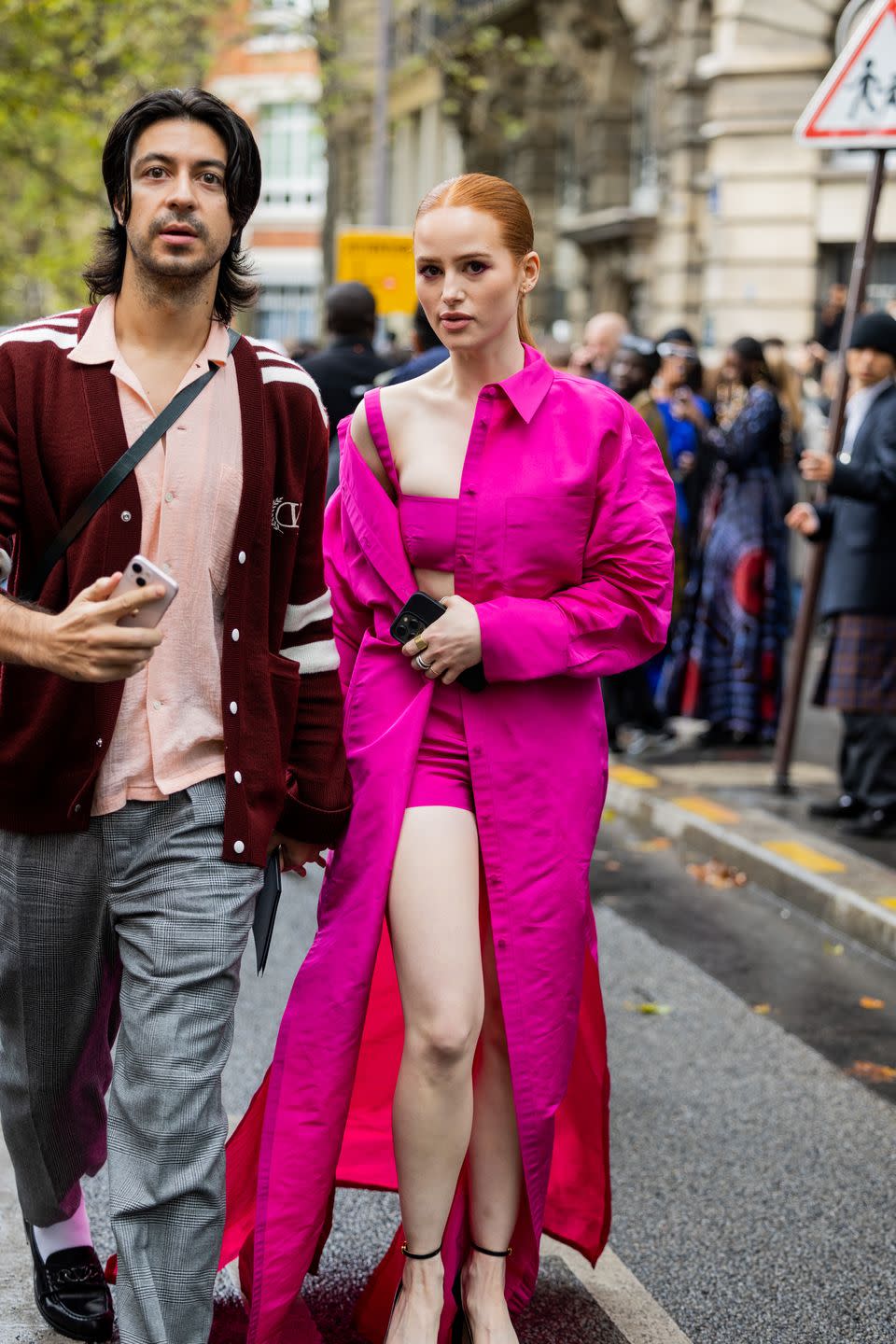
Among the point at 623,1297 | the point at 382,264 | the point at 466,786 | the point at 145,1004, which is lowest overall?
the point at 623,1297

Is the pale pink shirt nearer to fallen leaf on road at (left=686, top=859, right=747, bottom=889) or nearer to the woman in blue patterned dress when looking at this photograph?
fallen leaf on road at (left=686, top=859, right=747, bottom=889)

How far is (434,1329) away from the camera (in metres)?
3.37

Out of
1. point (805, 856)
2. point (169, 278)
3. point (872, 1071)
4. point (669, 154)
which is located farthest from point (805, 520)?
point (669, 154)

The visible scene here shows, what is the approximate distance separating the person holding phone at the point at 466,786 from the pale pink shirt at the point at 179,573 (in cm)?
40

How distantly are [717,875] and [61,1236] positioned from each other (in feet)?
15.3

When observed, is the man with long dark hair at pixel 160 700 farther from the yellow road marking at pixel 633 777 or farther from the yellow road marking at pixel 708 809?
the yellow road marking at pixel 633 777

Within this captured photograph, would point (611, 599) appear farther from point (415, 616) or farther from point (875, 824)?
point (875, 824)

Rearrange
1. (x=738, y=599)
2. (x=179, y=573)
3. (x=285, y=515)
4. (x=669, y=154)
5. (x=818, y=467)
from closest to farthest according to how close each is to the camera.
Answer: (x=179, y=573), (x=285, y=515), (x=818, y=467), (x=738, y=599), (x=669, y=154)

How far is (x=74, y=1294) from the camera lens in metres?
3.58

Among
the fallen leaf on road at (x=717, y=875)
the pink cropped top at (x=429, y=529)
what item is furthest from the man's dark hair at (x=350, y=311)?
the pink cropped top at (x=429, y=529)

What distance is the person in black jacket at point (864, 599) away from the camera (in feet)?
26.9

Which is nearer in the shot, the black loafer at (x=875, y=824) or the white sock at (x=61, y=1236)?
the white sock at (x=61, y=1236)

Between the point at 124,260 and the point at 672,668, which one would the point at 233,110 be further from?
the point at 672,668

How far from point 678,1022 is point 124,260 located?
3.35 meters
